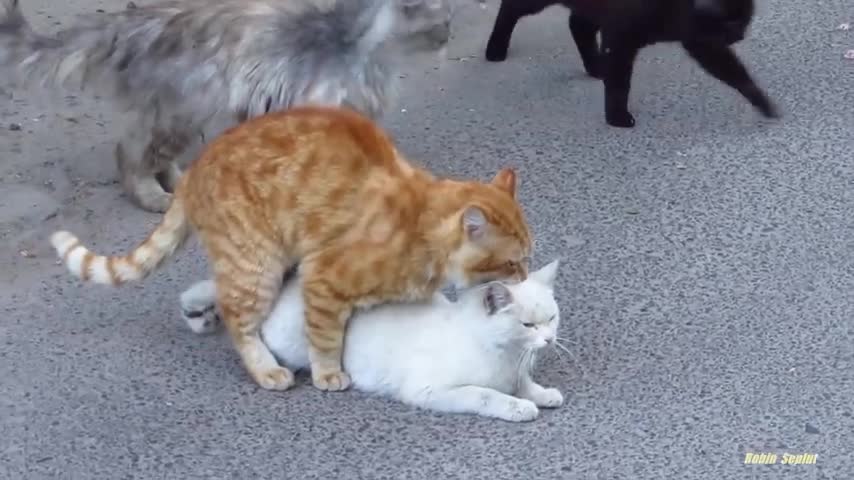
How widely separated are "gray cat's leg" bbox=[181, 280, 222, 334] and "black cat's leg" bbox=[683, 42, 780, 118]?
2403 millimetres

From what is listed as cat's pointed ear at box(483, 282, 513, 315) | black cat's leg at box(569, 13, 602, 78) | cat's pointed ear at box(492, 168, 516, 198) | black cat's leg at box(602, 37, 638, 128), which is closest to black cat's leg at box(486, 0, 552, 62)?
black cat's leg at box(569, 13, 602, 78)

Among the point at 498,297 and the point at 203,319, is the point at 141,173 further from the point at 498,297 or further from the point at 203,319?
the point at 498,297

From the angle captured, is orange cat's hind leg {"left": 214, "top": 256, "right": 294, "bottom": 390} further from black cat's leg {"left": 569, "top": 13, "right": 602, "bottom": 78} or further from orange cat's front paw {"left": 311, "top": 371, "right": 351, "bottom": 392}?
black cat's leg {"left": 569, "top": 13, "right": 602, "bottom": 78}

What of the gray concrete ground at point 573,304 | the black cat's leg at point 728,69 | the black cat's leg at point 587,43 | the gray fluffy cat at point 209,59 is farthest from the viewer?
the black cat's leg at point 587,43

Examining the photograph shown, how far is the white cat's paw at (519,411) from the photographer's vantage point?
135 inches

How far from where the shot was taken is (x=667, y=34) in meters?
5.26

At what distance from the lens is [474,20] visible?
21.5ft

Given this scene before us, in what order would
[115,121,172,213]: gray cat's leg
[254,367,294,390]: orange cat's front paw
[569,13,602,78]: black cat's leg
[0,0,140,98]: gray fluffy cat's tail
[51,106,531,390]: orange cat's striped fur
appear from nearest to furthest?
1. [51,106,531,390]: orange cat's striped fur
2. [254,367,294,390]: orange cat's front paw
3. [0,0,140,98]: gray fluffy cat's tail
4. [115,121,172,213]: gray cat's leg
5. [569,13,602,78]: black cat's leg

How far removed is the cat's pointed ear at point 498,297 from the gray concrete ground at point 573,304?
304 millimetres

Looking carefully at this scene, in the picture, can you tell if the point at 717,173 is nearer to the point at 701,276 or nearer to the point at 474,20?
the point at 701,276

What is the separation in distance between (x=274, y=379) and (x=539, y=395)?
72cm

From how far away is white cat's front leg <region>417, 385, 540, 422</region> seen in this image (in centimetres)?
343

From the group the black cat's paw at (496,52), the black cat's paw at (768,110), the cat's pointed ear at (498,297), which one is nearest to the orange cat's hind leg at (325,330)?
the cat's pointed ear at (498,297)

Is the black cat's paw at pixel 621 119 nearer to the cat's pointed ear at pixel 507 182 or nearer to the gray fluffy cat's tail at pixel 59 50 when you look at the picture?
the cat's pointed ear at pixel 507 182
